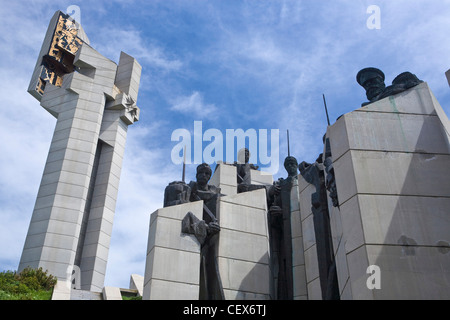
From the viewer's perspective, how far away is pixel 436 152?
30.2 ft

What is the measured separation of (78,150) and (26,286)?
524 inches

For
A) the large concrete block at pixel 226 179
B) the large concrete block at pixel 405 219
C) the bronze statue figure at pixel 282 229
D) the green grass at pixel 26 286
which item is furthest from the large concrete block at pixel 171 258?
the green grass at pixel 26 286

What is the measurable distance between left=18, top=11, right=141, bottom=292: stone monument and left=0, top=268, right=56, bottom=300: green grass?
17.8 ft

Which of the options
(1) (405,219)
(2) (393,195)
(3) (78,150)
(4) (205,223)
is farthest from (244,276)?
(3) (78,150)

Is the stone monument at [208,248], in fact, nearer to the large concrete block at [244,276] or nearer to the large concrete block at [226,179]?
the large concrete block at [244,276]

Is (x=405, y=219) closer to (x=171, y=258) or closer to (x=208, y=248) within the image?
(x=171, y=258)

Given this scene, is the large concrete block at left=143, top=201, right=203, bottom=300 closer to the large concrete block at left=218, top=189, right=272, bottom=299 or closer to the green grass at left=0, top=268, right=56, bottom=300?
the large concrete block at left=218, top=189, right=272, bottom=299

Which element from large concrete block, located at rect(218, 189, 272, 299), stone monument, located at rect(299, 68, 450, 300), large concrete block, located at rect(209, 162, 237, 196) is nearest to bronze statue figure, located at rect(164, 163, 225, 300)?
large concrete block, located at rect(218, 189, 272, 299)

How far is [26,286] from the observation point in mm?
18734

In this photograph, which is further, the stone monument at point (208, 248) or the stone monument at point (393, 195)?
the stone monument at point (208, 248)

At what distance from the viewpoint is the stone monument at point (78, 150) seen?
27.6m

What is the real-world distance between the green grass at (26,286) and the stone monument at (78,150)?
17.8 ft

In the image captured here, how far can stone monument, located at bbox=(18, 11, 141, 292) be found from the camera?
27.6m
